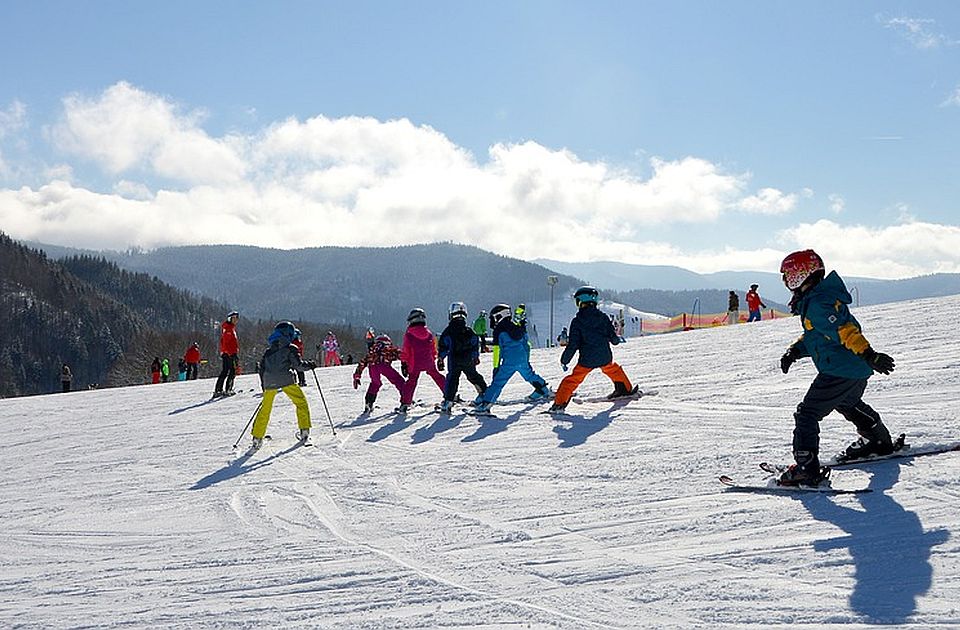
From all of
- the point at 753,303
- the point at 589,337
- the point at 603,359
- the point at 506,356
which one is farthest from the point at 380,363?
the point at 753,303

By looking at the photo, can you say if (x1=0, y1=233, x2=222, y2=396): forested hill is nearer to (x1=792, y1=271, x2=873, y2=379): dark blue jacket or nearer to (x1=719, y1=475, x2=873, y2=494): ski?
(x1=719, y1=475, x2=873, y2=494): ski

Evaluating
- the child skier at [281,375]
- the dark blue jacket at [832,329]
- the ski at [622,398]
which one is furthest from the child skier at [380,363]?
the dark blue jacket at [832,329]

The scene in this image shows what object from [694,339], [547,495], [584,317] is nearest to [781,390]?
[584,317]

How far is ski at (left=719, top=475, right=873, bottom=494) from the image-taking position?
4.70 metres

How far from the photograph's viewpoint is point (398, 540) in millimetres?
4660

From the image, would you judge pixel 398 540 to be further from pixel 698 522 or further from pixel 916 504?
pixel 916 504

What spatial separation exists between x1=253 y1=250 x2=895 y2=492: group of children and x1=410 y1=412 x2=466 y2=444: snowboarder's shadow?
0.35 metres

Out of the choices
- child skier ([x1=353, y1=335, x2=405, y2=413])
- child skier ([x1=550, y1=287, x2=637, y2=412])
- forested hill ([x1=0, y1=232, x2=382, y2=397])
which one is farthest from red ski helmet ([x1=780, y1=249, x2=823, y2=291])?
forested hill ([x1=0, y1=232, x2=382, y2=397])

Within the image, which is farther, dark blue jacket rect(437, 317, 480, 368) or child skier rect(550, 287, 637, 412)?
dark blue jacket rect(437, 317, 480, 368)

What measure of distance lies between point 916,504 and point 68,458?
9.69 metres

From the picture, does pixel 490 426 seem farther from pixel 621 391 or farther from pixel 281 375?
pixel 281 375

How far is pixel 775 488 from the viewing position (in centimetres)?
490

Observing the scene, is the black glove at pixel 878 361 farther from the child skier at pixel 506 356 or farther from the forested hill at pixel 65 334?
the forested hill at pixel 65 334

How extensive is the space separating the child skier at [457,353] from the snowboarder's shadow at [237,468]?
244cm
